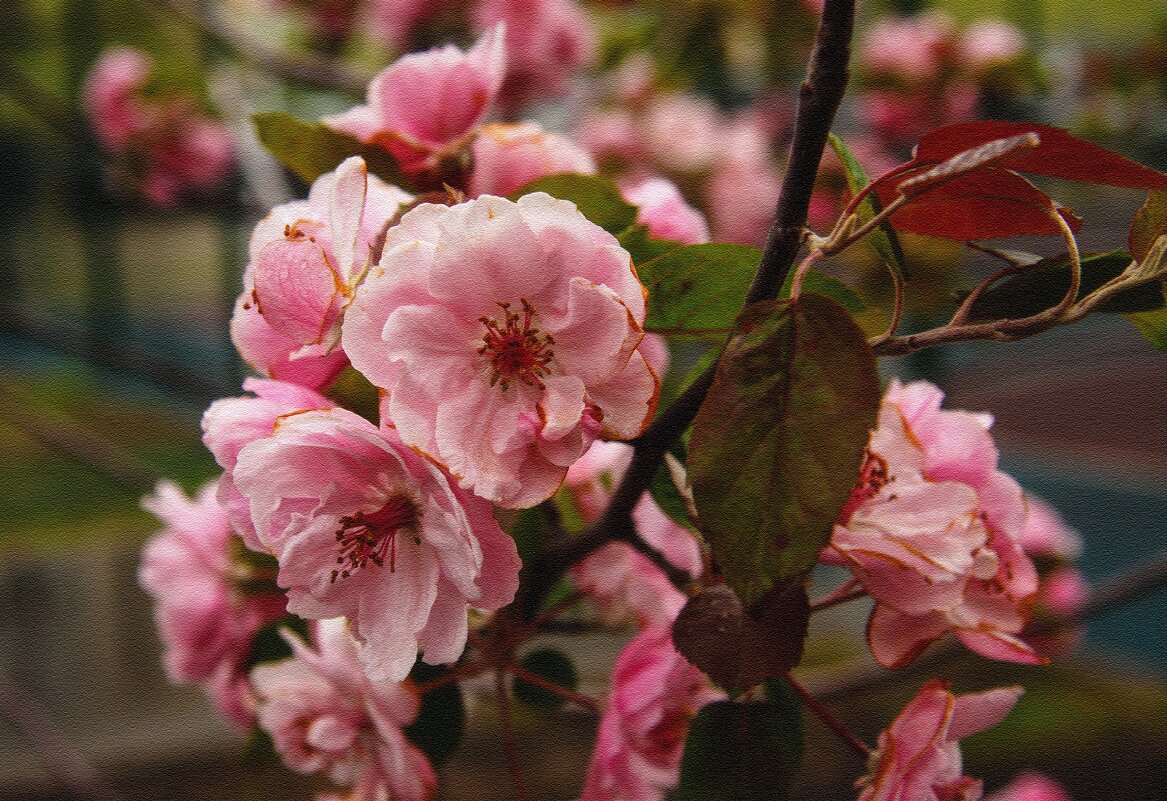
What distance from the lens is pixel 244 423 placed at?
30 cm

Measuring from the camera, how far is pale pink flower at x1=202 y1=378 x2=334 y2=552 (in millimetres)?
300

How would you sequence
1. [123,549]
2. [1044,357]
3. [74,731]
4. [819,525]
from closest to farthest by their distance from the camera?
[819,525] → [1044,357] → [74,731] → [123,549]

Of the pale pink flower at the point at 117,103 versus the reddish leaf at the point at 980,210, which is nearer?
the reddish leaf at the point at 980,210

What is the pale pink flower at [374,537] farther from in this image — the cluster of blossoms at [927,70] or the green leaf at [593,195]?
the cluster of blossoms at [927,70]

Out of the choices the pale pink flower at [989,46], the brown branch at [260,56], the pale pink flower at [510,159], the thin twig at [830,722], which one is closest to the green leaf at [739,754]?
the thin twig at [830,722]

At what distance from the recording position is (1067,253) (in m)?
0.30

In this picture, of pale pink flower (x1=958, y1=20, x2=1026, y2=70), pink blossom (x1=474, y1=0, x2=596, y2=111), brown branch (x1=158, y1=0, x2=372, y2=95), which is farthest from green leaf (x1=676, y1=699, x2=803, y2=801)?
pale pink flower (x1=958, y1=20, x2=1026, y2=70)

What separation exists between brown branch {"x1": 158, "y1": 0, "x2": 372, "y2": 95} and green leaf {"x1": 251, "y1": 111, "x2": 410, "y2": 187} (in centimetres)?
70

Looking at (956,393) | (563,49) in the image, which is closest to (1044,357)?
(956,393)

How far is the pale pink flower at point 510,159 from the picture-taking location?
1.45ft

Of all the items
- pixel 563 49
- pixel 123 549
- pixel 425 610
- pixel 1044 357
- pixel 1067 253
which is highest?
Answer: pixel 1067 253

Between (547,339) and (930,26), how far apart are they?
4.54ft

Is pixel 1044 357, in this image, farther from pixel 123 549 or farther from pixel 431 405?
pixel 123 549

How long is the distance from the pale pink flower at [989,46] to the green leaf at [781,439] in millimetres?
1272
